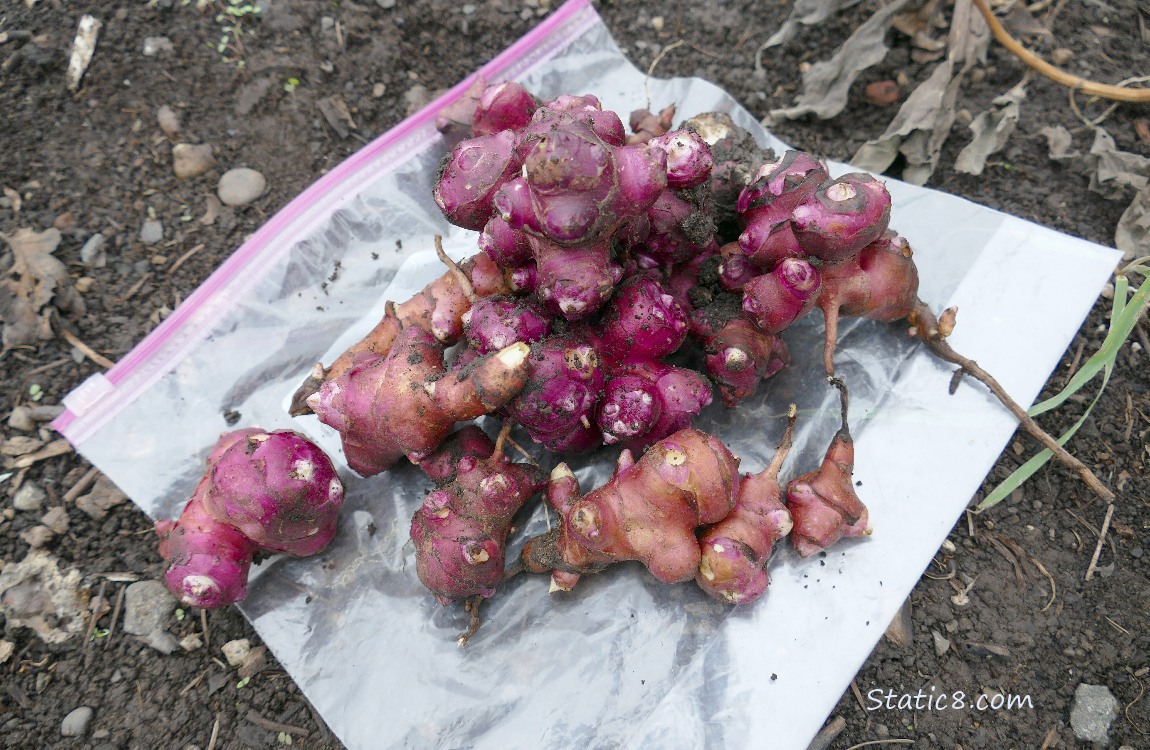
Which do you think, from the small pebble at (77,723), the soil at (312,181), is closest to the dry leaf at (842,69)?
the soil at (312,181)

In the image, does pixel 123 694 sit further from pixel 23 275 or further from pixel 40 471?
pixel 23 275

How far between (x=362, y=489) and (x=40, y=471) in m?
0.98

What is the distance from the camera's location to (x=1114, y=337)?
79.0 inches

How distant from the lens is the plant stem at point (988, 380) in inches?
78.7

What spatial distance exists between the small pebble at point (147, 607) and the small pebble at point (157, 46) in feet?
6.20

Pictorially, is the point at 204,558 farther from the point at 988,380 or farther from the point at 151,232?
the point at 988,380

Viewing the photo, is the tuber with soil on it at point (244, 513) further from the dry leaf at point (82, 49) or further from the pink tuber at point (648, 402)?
the dry leaf at point (82, 49)

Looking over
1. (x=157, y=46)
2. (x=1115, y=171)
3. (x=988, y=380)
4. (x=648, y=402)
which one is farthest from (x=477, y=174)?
(x=1115, y=171)

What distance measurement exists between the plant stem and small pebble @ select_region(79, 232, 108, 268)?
258 cm

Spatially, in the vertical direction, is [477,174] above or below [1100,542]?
above

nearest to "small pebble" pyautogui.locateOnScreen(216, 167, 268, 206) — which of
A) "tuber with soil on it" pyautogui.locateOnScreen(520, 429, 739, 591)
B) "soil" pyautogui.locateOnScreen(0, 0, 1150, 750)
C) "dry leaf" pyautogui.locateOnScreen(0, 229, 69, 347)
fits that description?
"soil" pyautogui.locateOnScreen(0, 0, 1150, 750)

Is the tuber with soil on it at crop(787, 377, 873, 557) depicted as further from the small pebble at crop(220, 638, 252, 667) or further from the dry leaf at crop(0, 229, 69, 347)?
the dry leaf at crop(0, 229, 69, 347)

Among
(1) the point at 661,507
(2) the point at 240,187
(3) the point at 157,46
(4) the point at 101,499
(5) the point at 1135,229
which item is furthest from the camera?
(3) the point at 157,46

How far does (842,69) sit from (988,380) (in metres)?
1.29
